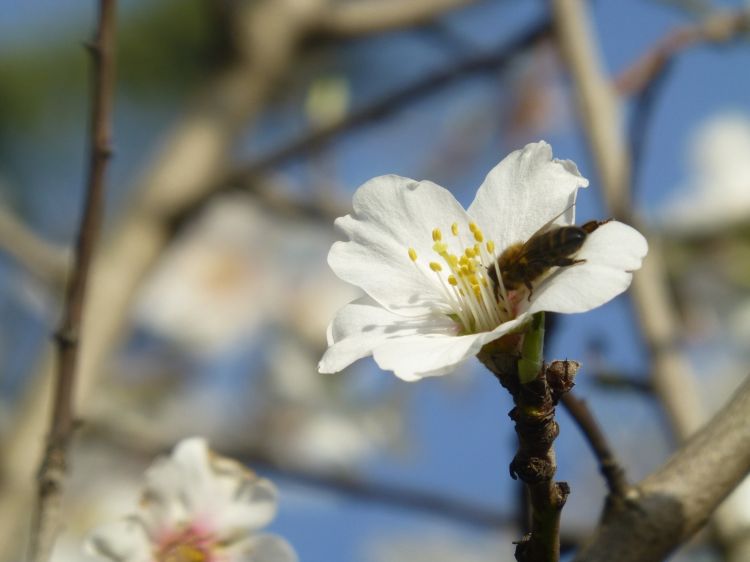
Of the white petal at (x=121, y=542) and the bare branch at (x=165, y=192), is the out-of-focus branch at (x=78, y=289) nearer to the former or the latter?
the white petal at (x=121, y=542)

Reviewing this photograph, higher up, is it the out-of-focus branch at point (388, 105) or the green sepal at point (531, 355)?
the out-of-focus branch at point (388, 105)

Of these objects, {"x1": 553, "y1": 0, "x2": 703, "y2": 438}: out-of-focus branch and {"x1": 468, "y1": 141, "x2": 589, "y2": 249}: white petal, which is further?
{"x1": 553, "y1": 0, "x2": 703, "y2": 438}: out-of-focus branch

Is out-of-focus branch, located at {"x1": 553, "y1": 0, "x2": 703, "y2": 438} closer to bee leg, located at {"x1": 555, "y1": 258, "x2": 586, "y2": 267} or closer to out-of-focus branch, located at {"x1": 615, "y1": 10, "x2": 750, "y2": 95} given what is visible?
out-of-focus branch, located at {"x1": 615, "y1": 10, "x2": 750, "y2": 95}

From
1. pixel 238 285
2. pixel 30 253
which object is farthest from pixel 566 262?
pixel 238 285

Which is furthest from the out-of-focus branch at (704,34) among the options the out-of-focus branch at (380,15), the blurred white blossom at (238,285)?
the blurred white blossom at (238,285)

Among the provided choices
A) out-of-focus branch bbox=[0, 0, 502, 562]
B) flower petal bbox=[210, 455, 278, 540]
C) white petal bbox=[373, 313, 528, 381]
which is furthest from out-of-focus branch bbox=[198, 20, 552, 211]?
white petal bbox=[373, 313, 528, 381]

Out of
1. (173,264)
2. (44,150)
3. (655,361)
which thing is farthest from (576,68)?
A: (44,150)
